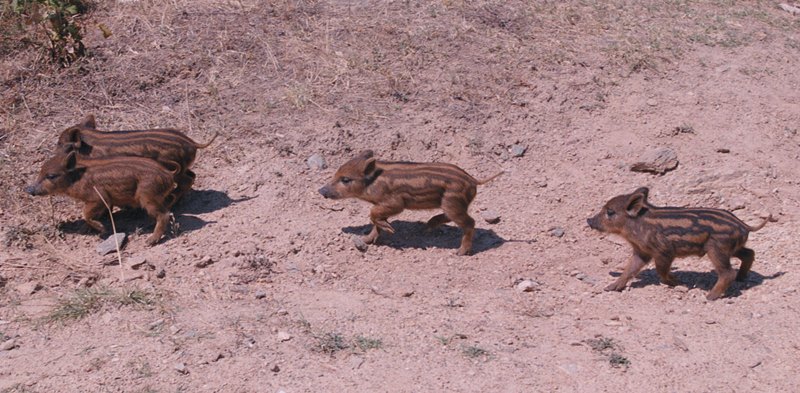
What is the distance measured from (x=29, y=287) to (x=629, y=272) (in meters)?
5.77

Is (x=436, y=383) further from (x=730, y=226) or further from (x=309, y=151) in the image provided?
(x=309, y=151)

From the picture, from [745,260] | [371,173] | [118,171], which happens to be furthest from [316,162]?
[745,260]

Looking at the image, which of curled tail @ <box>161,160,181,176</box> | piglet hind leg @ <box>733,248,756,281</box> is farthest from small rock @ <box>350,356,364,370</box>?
piglet hind leg @ <box>733,248,756,281</box>

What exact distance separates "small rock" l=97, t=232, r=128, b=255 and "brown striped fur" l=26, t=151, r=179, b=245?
0.26 m

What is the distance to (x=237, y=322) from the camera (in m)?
7.45

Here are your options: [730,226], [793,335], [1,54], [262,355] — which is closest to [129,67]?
[1,54]

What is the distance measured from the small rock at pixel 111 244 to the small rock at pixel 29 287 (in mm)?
719

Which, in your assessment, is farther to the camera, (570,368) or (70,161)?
(70,161)

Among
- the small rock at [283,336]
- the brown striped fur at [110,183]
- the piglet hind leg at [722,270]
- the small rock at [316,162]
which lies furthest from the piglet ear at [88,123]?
the piglet hind leg at [722,270]

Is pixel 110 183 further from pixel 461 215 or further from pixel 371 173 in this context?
pixel 461 215

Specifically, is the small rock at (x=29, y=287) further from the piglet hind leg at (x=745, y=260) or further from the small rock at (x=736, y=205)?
the small rock at (x=736, y=205)

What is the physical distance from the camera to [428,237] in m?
9.49

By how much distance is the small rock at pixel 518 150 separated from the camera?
10688 mm

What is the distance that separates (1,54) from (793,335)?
10.2 m
